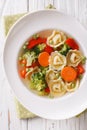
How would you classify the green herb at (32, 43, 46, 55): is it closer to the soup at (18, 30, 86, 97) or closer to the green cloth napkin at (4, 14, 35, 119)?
the soup at (18, 30, 86, 97)

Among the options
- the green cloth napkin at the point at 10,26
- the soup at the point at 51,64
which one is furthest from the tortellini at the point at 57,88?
the green cloth napkin at the point at 10,26

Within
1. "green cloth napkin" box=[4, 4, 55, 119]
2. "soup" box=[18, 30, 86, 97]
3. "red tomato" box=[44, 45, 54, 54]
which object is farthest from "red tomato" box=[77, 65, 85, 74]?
"green cloth napkin" box=[4, 4, 55, 119]

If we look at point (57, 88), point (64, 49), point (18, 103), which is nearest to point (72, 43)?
point (64, 49)

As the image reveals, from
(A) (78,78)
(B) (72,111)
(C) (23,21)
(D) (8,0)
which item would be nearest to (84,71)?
(A) (78,78)

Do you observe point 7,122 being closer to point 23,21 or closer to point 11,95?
point 11,95

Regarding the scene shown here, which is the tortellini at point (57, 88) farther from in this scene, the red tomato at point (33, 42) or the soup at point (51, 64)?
the red tomato at point (33, 42)

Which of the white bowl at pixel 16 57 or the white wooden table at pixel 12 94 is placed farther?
the white wooden table at pixel 12 94

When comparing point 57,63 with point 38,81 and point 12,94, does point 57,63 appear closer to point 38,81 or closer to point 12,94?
point 38,81
